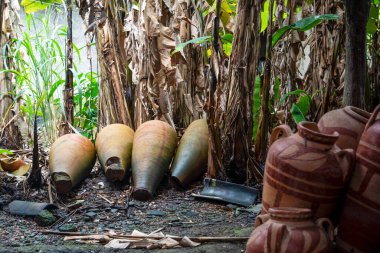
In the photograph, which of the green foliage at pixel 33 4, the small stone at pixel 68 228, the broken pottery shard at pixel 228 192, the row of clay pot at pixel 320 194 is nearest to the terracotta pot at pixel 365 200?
the row of clay pot at pixel 320 194

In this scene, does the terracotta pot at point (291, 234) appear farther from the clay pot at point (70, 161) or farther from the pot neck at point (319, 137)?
the clay pot at point (70, 161)

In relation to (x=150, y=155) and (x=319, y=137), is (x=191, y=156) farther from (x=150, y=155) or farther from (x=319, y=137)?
(x=319, y=137)

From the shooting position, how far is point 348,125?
2314mm

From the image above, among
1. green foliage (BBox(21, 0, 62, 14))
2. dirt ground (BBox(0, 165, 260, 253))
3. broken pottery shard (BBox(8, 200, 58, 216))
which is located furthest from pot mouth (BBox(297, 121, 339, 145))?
green foliage (BBox(21, 0, 62, 14))

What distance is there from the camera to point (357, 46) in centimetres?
263

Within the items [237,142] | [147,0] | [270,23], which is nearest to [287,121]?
[237,142]

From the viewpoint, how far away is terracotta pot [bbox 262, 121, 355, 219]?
2096mm

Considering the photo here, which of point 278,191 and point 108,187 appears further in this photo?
point 108,187

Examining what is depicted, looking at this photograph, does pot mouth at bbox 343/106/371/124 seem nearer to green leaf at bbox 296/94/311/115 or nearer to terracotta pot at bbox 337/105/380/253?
terracotta pot at bbox 337/105/380/253

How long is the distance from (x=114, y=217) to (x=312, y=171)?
146 centimetres

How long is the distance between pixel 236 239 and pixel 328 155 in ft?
2.45

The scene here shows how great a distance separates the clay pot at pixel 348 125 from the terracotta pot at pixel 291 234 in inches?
15.3

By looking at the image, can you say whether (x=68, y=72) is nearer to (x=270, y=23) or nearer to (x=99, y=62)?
(x=99, y=62)

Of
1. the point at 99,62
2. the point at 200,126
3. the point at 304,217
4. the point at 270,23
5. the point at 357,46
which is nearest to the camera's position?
the point at 304,217
